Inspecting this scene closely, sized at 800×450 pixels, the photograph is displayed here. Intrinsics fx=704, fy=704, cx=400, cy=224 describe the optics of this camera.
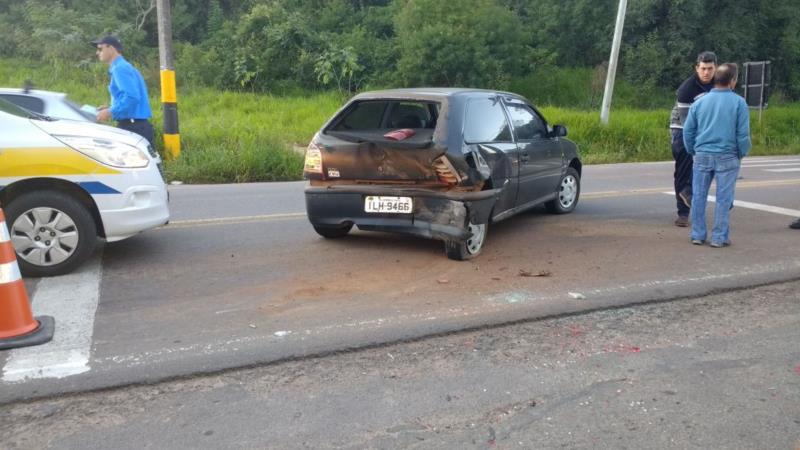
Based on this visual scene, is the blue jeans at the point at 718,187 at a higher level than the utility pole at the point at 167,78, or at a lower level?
lower

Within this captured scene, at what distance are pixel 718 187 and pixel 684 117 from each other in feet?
3.77

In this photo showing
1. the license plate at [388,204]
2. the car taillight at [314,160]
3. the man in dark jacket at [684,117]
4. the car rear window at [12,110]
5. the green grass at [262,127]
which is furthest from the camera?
the green grass at [262,127]

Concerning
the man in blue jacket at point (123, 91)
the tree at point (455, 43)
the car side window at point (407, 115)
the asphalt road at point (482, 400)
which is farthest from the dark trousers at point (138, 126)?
the tree at point (455, 43)

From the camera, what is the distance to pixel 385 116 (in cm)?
682

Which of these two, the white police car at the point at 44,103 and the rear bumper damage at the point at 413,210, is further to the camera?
the white police car at the point at 44,103

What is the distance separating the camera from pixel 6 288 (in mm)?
4246

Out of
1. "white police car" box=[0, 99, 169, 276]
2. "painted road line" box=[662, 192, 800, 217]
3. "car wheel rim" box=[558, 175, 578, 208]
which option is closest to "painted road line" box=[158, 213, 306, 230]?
"white police car" box=[0, 99, 169, 276]

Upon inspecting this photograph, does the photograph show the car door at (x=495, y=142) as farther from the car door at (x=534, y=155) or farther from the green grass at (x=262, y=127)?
the green grass at (x=262, y=127)

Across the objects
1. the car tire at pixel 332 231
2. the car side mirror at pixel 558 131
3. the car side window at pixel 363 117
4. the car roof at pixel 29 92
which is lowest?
the car tire at pixel 332 231

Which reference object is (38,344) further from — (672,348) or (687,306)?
(687,306)

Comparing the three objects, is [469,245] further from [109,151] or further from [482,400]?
[109,151]

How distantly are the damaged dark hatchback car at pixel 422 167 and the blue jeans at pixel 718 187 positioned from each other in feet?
5.55

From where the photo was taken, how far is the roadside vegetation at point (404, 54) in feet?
69.4

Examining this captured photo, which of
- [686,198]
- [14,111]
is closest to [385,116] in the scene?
[14,111]
